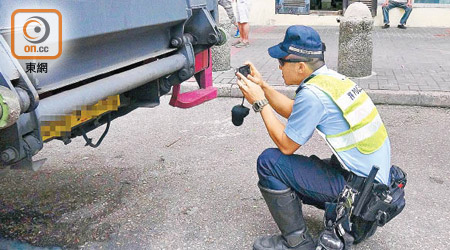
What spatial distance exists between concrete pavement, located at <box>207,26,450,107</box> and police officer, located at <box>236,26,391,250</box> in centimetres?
348

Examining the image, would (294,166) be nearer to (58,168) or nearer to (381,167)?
(381,167)

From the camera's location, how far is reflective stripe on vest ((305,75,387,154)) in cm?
256

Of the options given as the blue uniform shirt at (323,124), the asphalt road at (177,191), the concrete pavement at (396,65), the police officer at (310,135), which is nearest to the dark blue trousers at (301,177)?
the police officer at (310,135)

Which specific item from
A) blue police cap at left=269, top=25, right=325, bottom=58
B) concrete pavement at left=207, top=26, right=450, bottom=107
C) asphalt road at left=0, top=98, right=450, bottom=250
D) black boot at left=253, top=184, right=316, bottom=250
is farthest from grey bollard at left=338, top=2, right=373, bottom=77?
black boot at left=253, top=184, right=316, bottom=250

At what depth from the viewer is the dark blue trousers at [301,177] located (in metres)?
2.66

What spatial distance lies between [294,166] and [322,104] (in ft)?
1.18

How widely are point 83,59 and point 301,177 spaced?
1.26 metres

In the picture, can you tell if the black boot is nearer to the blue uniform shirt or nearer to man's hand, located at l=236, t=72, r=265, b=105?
the blue uniform shirt

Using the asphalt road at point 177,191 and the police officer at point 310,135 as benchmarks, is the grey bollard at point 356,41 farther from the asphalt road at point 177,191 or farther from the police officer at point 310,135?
the police officer at point 310,135

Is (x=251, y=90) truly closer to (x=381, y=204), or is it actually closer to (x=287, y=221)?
(x=287, y=221)

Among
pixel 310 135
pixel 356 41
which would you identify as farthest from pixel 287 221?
pixel 356 41

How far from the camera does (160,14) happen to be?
309 cm

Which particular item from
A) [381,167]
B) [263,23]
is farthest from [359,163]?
[263,23]

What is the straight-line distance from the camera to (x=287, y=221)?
2703mm
